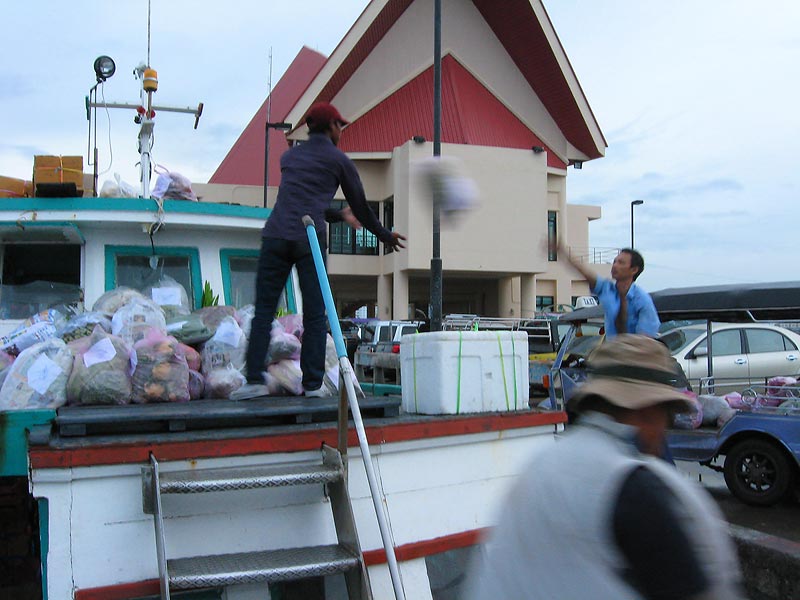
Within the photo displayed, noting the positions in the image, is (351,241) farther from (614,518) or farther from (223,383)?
(614,518)

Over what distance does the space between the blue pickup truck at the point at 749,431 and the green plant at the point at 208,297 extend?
4740 mm

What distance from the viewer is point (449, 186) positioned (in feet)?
12.4

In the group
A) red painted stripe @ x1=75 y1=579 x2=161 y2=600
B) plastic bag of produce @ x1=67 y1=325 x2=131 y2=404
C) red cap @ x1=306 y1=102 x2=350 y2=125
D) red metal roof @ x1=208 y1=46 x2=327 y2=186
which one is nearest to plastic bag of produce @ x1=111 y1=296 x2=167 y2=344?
plastic bag of produce @ x1=67 y1=325 x2=131 y2=404

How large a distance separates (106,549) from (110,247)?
10.3 ft

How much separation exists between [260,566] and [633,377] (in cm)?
169

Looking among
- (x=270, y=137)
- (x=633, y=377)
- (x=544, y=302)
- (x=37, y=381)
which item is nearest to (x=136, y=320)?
(x=37, y=381)

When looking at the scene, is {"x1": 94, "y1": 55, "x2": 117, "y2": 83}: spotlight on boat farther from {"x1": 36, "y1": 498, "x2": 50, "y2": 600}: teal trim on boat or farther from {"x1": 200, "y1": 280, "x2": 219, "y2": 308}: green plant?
{"x1": 36, "y1": 498, "x2": 50, "y2": 600}: teal trim on boat

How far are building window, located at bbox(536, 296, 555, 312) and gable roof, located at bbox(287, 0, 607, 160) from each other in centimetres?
631

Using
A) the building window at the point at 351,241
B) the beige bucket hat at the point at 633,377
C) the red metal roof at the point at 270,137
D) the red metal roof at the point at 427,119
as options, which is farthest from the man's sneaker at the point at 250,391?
the red metal roof at the point at 270,137

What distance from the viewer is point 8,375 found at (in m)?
3.91

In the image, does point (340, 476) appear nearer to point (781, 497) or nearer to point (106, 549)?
point (106, 549)

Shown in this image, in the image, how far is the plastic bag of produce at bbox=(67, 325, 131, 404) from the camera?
3918 mm

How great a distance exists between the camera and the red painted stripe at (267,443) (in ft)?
9.28

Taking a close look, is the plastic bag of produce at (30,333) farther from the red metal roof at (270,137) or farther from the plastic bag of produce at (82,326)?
Result: the red metal roof at (270,137)
